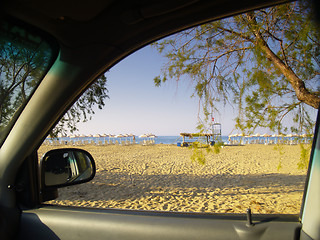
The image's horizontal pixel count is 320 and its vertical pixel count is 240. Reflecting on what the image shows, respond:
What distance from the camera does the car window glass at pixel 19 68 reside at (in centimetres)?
118

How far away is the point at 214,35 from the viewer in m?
4.64

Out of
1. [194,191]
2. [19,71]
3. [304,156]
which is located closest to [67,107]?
[19,71]

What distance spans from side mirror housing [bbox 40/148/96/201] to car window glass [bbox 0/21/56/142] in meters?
0.31

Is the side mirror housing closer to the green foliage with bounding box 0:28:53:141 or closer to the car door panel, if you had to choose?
the car door panel

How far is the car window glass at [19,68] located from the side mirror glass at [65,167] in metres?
0.30

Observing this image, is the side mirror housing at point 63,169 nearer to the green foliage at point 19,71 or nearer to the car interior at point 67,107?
the car interior at point 67,107

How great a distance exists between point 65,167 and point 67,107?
46cm

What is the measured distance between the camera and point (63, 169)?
1.47m

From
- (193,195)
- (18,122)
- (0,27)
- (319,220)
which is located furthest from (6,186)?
(193,195)

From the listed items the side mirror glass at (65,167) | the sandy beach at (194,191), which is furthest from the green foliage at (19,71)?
the sandy beach at (194,191)

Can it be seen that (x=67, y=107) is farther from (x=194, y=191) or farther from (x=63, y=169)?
(x=194, y=191)

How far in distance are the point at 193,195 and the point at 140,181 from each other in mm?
3372

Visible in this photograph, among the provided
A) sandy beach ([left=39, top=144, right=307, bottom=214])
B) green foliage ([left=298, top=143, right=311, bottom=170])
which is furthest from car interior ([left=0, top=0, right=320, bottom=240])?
sandy beach ([left=39, top=144, right=307, bottom=214])

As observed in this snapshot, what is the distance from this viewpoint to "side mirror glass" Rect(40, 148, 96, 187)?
139 centimetres
